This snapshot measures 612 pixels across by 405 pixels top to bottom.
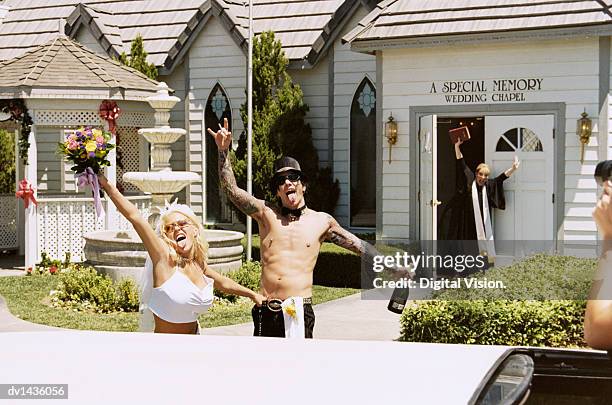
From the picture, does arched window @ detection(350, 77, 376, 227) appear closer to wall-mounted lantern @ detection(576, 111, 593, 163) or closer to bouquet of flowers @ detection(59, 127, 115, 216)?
wall-mounted lantern @ detection(576, 111, 593, 163)

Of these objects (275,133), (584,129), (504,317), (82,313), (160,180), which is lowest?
(82,313)

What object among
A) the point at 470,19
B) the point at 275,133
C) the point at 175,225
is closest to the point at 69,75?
the point at 275,133

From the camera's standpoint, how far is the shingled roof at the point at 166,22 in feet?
65.7

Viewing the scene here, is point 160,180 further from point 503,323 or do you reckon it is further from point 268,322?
point 268,322

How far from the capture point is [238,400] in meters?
2.02

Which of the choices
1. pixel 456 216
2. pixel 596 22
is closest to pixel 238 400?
pixel 596 22

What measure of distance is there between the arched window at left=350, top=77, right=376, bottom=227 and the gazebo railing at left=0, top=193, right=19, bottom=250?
696 centimetres

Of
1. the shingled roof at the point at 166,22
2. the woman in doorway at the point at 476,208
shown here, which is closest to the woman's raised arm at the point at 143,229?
the woman in doorway at the point at 476,208

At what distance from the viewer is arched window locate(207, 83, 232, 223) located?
20641mm

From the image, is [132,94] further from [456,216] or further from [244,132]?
[456,216]

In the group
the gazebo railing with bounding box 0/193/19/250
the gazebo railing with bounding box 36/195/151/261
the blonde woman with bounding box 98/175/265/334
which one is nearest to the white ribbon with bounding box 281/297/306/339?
the blonde woman with bounding box 98/175/265/334

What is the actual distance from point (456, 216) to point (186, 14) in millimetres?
9124

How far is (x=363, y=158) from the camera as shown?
1925cm

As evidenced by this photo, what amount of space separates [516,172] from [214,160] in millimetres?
Result: 7665
